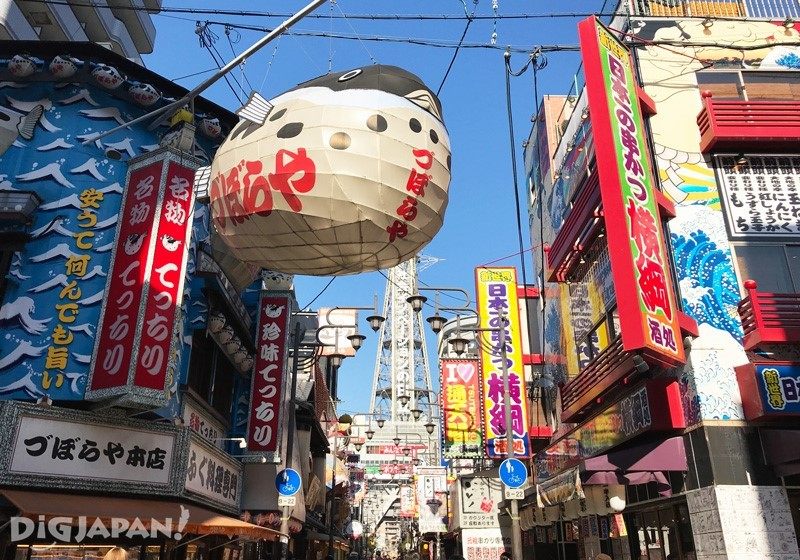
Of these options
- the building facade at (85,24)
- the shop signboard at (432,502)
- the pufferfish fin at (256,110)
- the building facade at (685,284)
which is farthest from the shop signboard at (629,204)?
the shop signboard at (432,502)

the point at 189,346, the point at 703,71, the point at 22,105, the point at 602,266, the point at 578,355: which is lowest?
the point at 189,346

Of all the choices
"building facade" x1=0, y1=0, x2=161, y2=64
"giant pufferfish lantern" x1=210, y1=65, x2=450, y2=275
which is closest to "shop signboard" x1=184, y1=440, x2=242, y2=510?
"giant pufferfish lantern" x1=210, y1=65, x2=450, y2=275

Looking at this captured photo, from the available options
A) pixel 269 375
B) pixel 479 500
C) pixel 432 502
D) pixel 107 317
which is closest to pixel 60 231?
pixel 107 317

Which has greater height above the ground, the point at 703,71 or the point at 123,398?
the point at 703,71

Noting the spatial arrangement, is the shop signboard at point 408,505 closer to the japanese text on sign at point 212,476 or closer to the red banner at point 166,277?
the japanese text on sign at point 212,476

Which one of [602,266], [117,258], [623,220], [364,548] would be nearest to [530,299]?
[602,266]

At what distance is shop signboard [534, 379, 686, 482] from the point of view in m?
10.8

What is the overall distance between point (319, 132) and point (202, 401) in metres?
9.37

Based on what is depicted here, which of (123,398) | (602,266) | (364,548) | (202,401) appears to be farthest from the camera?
(364,548)

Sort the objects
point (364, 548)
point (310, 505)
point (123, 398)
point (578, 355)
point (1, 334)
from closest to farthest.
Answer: point (123, 398) → point (1, 334) → point (578, 355) → point (310, 505) → point (364, 548)

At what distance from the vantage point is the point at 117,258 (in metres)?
11.1

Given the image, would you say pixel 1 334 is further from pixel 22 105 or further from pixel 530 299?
pixel 530 299

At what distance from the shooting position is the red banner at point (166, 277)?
10211mm

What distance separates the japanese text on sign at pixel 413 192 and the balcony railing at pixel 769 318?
24.5ft
